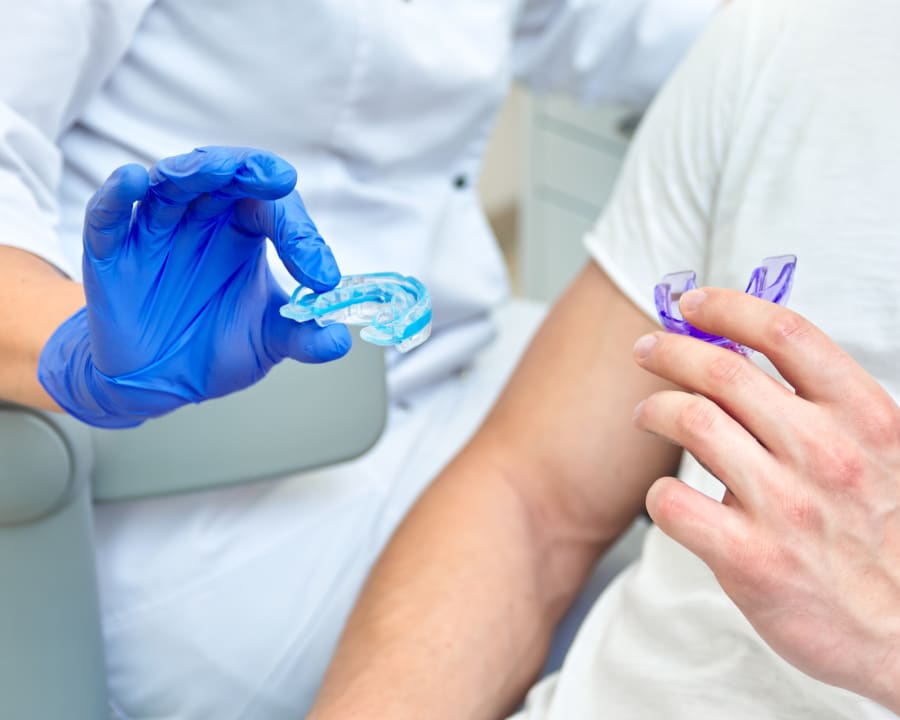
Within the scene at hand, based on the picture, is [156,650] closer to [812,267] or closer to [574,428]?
[574,428]

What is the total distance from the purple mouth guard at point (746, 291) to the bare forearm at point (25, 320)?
16.5 inches

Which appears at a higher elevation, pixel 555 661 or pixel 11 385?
pixel 11 385

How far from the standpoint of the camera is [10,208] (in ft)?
2.59

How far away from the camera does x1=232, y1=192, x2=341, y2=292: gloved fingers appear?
0.62 metres

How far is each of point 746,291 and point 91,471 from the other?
1.78 ft

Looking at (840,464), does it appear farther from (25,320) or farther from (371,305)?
(25,320)

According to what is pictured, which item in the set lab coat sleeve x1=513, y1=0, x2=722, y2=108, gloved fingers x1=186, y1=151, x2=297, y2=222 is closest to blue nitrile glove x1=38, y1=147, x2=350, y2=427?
gloved fingers x1=186, y1=151, x2=297, y2=222


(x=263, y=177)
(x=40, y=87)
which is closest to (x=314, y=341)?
(x=263, y=177)

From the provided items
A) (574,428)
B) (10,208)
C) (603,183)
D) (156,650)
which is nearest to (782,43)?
(574,428)

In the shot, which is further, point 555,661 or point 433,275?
point 433,275

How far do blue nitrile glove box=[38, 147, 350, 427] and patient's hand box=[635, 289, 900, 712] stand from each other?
236mm

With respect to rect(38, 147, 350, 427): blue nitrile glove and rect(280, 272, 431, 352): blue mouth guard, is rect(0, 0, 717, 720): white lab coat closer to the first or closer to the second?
rect(38, 147, 350, 427): blue nitrile glove

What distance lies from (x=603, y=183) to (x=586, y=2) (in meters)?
0.83

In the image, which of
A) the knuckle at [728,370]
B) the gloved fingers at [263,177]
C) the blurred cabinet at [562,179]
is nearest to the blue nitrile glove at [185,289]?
the gloved fingers at [263,177]
